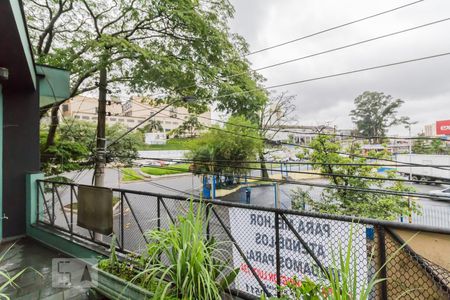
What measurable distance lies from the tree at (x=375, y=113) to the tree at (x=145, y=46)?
2551cm

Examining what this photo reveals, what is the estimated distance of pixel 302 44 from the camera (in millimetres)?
8219

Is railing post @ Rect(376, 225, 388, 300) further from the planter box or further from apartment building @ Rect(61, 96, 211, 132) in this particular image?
apartment building @ Rect(61, 96, 211, 132)

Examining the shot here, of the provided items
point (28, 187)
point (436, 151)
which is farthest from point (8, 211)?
point (436, 151)

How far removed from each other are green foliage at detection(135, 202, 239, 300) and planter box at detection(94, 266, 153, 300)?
83 mm

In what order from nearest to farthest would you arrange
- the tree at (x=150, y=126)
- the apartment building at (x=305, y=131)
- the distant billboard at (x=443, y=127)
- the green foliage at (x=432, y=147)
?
1. the apartment building at (x=305, y=131)
2. the tree at (x=150, y=126)
3. the distant billboard at (x=443, y=127)
4. the green foliage at (x=432, y=147)

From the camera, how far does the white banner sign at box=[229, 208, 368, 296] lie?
162 cm

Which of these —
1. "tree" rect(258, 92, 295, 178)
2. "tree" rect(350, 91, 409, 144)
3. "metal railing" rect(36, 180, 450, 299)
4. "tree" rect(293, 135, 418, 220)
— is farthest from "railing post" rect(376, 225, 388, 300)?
"tree" rect(350, 91, 409, 144)

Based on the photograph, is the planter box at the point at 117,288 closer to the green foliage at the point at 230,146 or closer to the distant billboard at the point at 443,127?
the green foliage at the point at 230,146

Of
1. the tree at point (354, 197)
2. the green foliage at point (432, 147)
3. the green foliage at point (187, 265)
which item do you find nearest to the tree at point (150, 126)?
the tree at point (354, 197)

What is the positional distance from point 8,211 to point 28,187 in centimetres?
45

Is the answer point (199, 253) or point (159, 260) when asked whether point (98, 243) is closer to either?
point (159, 260)

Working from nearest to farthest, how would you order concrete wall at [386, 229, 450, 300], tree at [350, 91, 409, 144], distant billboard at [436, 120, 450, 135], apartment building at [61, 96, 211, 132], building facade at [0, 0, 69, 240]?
concrete wall at [386, 229, 450, 300]
building facade at [0, 0, 69, 240]
apartment building at [61, 96, 211, 132]
distant billboard at [436, 120, 450, 135]
tree at [350, 91, 409, 144]

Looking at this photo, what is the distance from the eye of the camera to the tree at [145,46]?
6.75m

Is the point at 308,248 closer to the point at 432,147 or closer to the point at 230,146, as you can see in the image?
the point at 230,146
